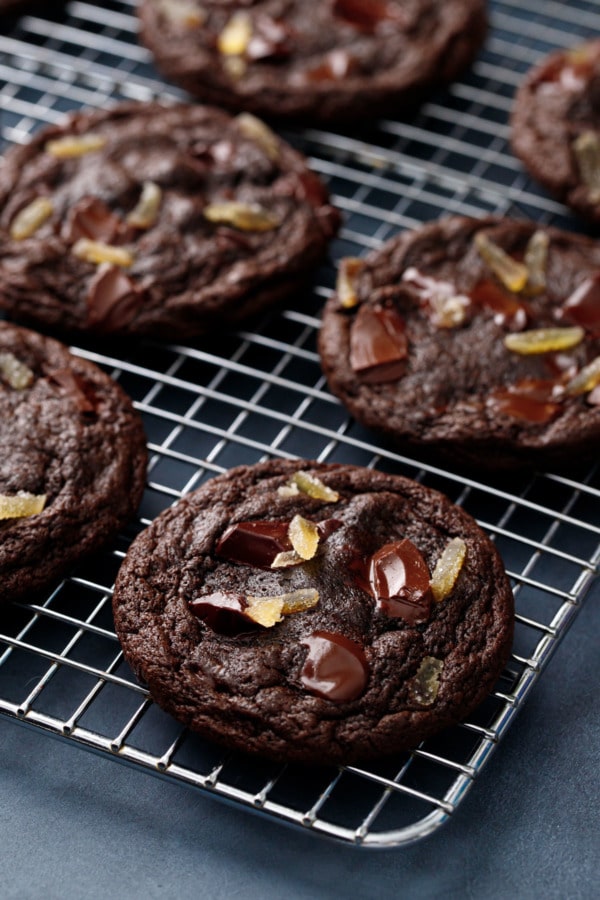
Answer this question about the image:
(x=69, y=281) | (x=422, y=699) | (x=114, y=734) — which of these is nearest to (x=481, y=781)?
(x=422, y=699)

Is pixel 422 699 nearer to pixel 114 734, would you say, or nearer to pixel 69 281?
pixel 114 734

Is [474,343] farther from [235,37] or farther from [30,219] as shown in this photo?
[235,37]

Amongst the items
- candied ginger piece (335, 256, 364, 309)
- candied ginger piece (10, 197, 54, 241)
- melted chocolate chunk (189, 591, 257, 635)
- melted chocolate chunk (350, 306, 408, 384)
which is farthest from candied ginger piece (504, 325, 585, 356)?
candied ginger piece (10, 197, 54, 241)

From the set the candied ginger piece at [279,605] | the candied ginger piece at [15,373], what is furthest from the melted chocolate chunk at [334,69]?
the candied ginger piece at [279,605]

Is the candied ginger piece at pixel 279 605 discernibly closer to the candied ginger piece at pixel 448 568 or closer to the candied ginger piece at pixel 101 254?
the candied ginger piece at pixel 448 568

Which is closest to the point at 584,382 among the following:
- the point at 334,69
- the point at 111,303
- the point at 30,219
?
the point at 111,303

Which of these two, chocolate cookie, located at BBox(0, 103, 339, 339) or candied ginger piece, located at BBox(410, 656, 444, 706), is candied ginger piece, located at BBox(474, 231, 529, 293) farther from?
candied ginger piece, located at BBox(410, 656, 444, 706)
